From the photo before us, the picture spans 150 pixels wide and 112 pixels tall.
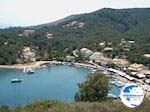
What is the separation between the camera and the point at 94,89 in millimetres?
16188

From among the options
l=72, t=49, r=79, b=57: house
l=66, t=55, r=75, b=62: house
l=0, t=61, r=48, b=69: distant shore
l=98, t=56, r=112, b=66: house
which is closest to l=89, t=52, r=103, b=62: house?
l=98, t=56, r=112, b=66: house

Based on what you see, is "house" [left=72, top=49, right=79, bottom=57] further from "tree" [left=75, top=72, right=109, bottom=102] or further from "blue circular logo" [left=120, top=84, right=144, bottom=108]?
"blue circular logo" [left=120, top=84, right=144, bottom=108]

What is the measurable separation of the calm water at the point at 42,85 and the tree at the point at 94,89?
6.06m

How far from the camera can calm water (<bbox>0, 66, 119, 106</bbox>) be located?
25953 mm

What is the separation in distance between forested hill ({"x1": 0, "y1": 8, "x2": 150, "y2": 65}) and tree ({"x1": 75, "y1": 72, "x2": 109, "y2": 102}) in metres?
21.5

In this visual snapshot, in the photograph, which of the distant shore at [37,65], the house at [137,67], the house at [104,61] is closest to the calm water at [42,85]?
the distant shore at [37,65]

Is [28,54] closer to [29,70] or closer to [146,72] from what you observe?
[29,70]

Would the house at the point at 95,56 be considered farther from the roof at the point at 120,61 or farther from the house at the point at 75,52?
the roof at the point at 120,61

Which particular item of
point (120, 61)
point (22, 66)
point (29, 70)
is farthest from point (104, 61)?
point (22, 66)

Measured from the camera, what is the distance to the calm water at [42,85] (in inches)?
1022

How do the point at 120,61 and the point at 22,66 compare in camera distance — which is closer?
the point at 120,61

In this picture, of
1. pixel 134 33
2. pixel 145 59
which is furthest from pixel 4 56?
pixel 134 33

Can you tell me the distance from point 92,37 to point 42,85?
24.2 metres

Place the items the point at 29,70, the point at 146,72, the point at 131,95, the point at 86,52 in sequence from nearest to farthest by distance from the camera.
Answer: the point at 131,95, the point at 146,72, the point at 29,70, the point at 86,52
